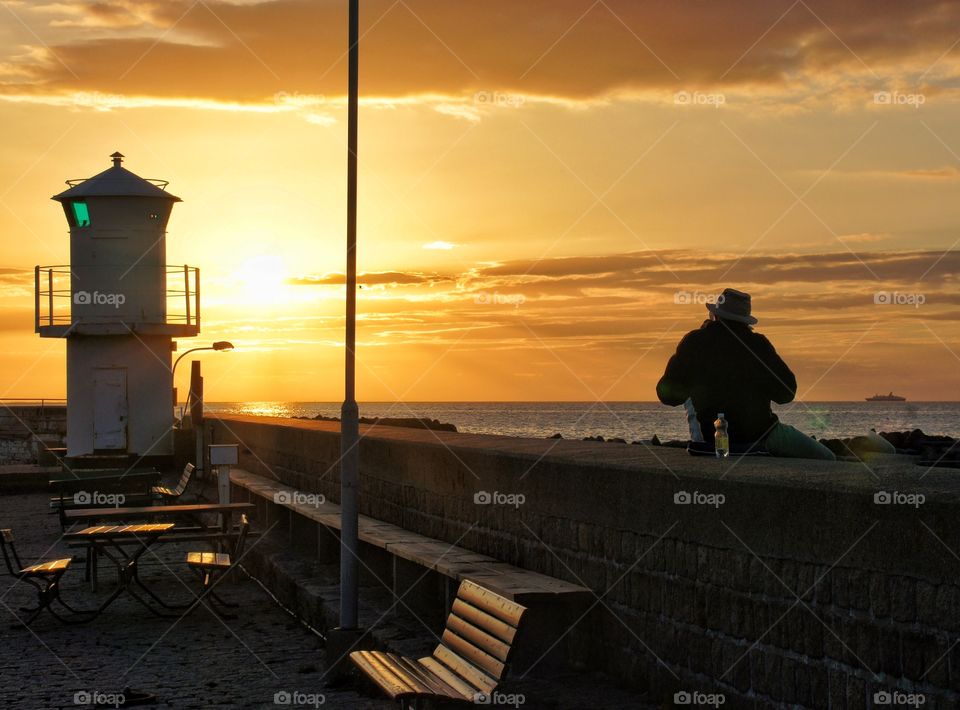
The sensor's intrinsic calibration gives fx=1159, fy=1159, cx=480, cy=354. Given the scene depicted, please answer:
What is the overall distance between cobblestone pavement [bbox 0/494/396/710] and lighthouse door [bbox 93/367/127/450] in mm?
13882

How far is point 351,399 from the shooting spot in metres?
8.23

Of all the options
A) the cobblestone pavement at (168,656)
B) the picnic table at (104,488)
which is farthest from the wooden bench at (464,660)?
the picnic table at (104,488)

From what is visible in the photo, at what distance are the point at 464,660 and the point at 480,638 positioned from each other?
0.63 ft

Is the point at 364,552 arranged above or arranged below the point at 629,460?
below

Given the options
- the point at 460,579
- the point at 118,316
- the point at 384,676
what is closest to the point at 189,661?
the point at 460,579

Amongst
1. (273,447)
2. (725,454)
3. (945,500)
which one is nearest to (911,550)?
(945,500)

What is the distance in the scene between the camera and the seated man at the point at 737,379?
7.46 metres

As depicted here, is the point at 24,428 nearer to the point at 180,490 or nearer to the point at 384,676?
the point at 180,490

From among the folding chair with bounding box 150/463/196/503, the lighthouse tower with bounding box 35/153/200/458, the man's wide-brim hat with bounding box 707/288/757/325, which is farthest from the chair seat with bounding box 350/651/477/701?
the lighthouse tower with bounding box 35/153/200/458

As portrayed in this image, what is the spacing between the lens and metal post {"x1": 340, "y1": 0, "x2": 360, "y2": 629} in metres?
8.07

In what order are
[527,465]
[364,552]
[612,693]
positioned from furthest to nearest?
[364,552], [527,465], [612,693]

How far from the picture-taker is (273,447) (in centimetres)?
1791

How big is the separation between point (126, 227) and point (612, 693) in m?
21.6

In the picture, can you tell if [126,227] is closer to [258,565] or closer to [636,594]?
[258,565]
